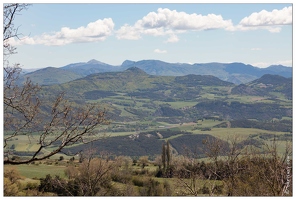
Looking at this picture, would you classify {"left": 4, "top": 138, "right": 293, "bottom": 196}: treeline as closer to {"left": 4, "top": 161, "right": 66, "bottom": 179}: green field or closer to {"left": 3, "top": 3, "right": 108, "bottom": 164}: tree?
{"left": 3, "top": 3, "right": 108, "bottom": 164}: tree

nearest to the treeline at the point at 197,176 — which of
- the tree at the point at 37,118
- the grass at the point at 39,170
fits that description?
the tree at the point at 37,118

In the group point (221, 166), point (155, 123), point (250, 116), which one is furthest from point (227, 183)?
point (250, 116)

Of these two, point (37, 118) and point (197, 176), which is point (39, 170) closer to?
point (197, 176)

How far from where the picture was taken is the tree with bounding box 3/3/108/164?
7.69m

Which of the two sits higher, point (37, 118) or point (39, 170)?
point (37, 118)

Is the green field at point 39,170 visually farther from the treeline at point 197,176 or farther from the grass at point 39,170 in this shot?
the treeline at point 197,176

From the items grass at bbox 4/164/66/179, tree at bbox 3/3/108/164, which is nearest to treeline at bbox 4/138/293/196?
tree at bbox 3/3/108/164

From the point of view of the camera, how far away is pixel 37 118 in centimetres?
817

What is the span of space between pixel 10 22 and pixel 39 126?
8.51 ft

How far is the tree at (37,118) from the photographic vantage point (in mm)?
7691

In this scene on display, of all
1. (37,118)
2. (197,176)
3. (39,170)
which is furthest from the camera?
(39,170)

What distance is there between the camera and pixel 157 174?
125ft

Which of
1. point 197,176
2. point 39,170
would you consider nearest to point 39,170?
point 39,170

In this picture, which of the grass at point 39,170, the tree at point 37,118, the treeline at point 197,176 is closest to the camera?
the tree at point 37,118
